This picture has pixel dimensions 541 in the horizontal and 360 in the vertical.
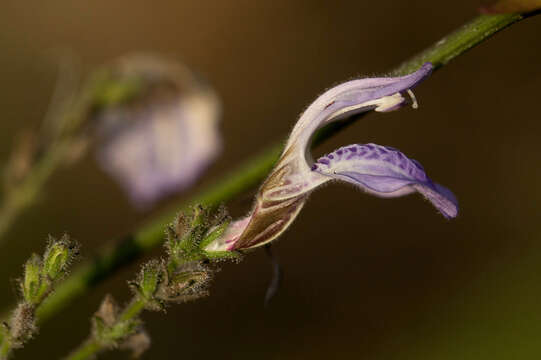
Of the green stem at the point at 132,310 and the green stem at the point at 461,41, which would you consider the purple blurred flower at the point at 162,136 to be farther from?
the green stem at the point at 461,41

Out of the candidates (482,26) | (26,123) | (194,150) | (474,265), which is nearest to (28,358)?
(26,123)

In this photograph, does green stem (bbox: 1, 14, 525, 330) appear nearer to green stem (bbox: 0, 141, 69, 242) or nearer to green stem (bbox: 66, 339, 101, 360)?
green stem (bbox: 66, 339, 101, 360)

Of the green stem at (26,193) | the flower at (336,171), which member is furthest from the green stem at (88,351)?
the green stem at (26,193)

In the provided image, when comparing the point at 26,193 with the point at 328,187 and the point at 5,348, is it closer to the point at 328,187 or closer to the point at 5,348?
the point at 5,348

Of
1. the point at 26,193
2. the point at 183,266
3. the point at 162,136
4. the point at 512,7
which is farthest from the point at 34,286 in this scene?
the point at 162,136

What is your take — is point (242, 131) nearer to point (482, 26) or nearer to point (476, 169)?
point (476, 169)

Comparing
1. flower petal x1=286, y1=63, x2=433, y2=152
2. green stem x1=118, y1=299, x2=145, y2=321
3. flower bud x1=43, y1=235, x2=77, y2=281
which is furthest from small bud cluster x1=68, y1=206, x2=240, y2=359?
flower petal x1=286, y1=63, x2=433, y2=152
